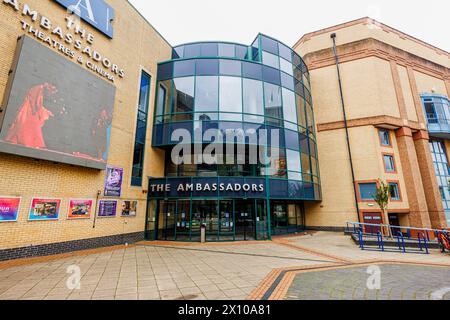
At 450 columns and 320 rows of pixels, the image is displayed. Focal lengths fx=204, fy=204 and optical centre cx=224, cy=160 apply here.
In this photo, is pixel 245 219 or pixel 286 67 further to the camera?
pixel 286 67

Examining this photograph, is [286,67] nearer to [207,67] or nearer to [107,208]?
[207,67]

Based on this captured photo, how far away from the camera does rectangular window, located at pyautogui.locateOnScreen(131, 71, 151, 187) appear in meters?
13.5

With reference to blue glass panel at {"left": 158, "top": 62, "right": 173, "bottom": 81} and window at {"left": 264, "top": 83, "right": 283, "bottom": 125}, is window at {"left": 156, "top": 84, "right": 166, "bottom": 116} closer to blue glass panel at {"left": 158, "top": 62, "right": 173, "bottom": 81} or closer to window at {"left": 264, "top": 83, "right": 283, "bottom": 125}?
blue glass panel at {"left": 158, "top": 62, "right": 173, "bottom": 81}

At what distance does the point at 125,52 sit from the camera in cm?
1338

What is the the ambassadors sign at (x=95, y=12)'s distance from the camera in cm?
1059

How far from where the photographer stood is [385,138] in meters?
19.1

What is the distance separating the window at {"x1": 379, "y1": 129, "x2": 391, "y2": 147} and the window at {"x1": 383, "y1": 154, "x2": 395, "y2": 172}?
110 cm

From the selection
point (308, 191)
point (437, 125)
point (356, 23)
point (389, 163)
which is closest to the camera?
point (308, 191)

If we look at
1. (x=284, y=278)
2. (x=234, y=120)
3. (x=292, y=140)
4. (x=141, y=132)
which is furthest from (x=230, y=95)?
(x=284, y=278)

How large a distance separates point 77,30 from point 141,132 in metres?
6.29

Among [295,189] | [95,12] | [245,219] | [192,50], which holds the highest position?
[192,50]

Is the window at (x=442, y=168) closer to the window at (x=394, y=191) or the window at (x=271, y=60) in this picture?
the window at (x=394, y=191)

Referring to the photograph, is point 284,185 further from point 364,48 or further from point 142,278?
point 364,48

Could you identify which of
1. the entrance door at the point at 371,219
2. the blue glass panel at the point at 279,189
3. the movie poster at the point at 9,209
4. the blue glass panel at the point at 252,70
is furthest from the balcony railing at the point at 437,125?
the movie poster at the point at 9,209
